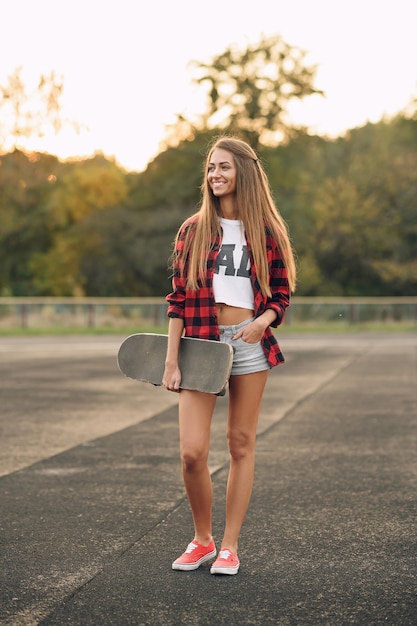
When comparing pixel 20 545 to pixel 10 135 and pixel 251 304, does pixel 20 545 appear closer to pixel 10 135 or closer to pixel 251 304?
pixel 251 304

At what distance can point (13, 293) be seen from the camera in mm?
48781

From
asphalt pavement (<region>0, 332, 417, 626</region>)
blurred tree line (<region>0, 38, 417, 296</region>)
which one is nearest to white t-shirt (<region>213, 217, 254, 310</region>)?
asphalt pavement (<region>0, 332, 417, 626</region>)

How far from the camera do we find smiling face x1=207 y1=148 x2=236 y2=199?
4402 millimetres

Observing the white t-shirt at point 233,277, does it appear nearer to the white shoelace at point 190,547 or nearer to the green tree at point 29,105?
the white shoelace at point 190,547

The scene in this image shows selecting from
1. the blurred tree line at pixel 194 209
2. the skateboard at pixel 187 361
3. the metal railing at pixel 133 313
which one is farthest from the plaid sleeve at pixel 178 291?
the blurred tree line at pixel 194 209

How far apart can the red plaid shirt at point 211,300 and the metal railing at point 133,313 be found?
26.9 meters

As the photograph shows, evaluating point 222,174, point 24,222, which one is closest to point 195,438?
point 222,174

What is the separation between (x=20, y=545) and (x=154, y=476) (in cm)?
200

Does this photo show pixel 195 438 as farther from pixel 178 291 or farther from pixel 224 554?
pixel 178 291

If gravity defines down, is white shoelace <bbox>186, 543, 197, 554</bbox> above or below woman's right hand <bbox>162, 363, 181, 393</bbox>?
below

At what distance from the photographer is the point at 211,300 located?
4.29 m

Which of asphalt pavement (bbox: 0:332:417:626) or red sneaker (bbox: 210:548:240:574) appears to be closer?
asphalt pavement (bbox: 0:332:417:626)

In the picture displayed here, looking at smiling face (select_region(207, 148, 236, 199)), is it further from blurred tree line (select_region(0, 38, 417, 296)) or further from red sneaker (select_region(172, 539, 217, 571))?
blurred tree line (select_region(0, 38, 417, 296))

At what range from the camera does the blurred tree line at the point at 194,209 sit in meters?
45.0
